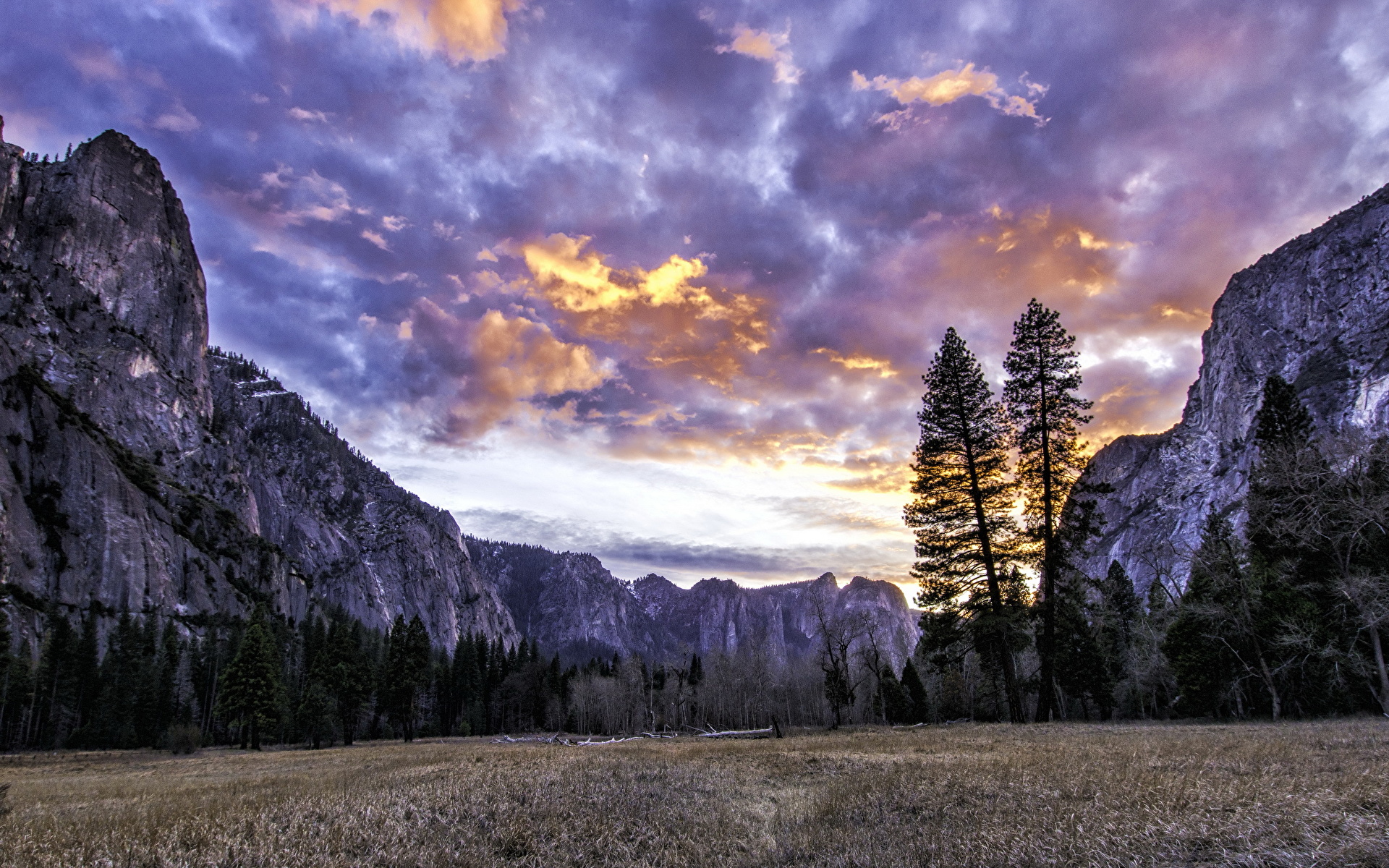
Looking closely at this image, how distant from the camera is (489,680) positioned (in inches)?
3971

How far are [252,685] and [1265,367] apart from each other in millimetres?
202680

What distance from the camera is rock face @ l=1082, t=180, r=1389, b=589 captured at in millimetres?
114500

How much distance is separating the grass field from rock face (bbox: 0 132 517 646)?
106 metres

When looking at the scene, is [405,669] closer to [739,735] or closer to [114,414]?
[739,735]

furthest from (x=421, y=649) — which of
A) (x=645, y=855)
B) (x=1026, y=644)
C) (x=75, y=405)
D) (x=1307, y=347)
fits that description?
(x=1307, y=347)

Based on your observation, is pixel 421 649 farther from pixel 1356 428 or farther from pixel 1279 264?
pixel 1279 264

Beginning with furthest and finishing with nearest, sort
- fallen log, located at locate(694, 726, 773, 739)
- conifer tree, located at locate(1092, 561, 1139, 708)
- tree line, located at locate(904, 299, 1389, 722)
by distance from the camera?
1. conifer tree, located at locate(1092, 561, 1139, 708)
2. fallen log, located at locate(694, 726, 773, 739)
3. tree line, located at locate(904, 299, 1389, 722)

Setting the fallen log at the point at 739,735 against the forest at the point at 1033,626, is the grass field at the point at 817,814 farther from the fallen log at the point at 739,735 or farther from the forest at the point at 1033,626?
the fallen log at the point at 739,735

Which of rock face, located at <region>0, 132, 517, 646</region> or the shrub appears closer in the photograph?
the shrub

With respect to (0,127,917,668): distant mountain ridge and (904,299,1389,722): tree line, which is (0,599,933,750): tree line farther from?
(904,299,1389,722): tree line

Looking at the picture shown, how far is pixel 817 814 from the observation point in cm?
993

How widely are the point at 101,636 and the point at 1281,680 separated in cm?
14498

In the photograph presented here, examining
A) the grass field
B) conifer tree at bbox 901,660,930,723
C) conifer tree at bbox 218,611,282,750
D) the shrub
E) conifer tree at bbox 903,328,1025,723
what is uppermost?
conifer tree at bbox 903,328,1025,723

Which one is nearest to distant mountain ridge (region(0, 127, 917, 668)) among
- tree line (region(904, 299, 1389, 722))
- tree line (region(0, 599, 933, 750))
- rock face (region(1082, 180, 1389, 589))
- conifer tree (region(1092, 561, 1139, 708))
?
tree line (region(0, 599, 933, 750))
